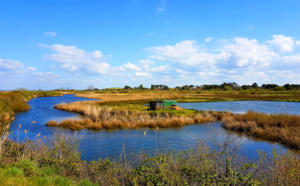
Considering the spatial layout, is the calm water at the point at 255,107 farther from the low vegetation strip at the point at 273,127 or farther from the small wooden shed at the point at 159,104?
the low vegetation strip at the point at 273,127

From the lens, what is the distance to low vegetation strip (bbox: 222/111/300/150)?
17631 millimetres

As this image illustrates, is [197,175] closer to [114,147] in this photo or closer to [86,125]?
[114,147]

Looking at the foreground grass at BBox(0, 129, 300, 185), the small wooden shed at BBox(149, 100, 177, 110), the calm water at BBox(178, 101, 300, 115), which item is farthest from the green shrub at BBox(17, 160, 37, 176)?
the calm water at BBox(178, 101, 300, 115)

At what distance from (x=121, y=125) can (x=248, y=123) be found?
568 inches

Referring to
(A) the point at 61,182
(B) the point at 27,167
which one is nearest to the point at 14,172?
(B) the point at 27,167

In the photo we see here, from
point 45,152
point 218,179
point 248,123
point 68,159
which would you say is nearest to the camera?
point 218,179

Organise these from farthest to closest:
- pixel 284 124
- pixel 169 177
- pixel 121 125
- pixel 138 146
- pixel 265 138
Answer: pixel 121 125
pixel 284 124
pixel 265 138
pixel 138 146
pixel 169 177

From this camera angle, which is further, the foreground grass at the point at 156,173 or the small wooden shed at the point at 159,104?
the small wooden shed at the point at 159,104

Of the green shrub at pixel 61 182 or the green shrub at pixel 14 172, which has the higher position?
the green shrub at pixel 14 172

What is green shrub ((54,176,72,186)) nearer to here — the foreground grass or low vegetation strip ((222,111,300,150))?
the foreground grass

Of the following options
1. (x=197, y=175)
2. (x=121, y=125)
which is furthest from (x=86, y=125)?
(x=197, y=175)

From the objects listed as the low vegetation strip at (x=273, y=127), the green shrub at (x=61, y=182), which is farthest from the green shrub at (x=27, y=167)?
the low vegetation strip at (x=273, y=127)

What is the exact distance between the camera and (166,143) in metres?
17.6

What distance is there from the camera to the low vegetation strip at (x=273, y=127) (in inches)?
694
